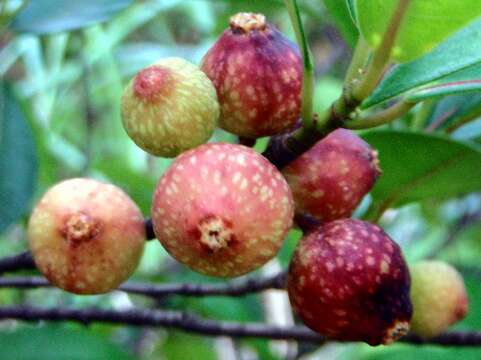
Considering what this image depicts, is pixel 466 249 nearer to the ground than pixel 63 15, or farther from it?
nearer to the ground

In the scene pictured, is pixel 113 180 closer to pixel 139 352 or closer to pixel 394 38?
pixel 139 352

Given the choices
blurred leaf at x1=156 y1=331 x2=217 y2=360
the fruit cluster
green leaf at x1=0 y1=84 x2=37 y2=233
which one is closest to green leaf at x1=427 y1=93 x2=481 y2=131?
the fruit cluster

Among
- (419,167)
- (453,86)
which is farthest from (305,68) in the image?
(419,167)

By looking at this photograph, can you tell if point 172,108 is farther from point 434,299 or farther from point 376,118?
point 434,299

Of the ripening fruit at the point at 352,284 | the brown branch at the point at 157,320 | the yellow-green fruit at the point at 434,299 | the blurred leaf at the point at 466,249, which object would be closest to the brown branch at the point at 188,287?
the brown branch at the point at 157,320

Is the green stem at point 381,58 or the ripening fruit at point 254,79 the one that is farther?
the ripening fruit at point 254,79

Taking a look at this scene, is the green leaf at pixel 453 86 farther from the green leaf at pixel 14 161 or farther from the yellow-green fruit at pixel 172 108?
the green leaf at pixel 14 161
